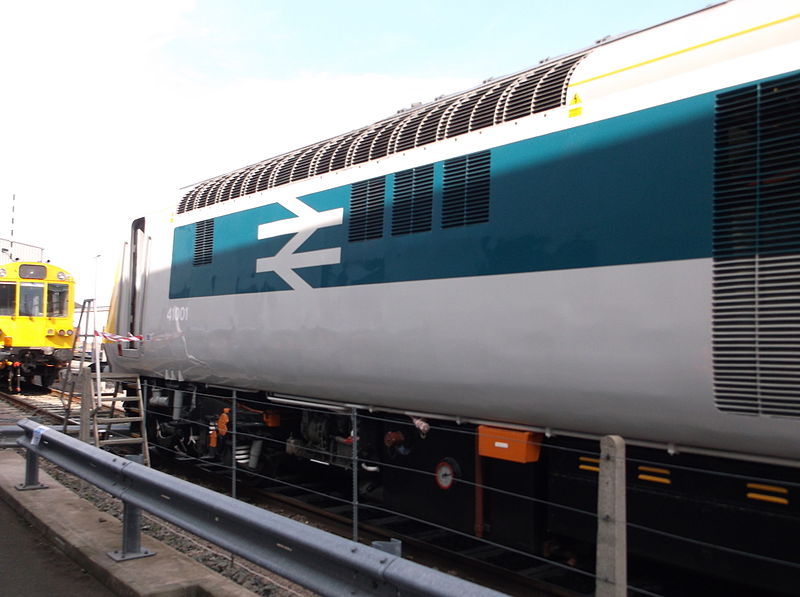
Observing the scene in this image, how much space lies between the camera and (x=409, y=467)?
6.21 m

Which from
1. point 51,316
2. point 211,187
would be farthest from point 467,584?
point 51,316

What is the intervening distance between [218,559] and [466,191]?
3.35 meters

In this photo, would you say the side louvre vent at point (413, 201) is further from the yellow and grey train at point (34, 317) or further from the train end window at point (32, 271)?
the train end window at point (32, 271)

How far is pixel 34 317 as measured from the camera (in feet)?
69.2

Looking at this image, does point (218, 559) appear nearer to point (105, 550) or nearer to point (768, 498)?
point (105, 550)

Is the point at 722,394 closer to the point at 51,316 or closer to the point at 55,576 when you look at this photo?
the point at 55,576

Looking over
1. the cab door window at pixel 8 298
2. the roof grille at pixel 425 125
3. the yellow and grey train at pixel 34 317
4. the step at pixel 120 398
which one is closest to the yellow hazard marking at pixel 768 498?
the roof grille at pixel 425 125

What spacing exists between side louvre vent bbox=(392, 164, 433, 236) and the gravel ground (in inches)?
107

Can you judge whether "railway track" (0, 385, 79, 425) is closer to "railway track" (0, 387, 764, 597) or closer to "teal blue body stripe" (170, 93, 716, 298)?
"railway track" (0, 387, 764, 597)

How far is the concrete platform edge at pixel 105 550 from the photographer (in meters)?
4.34

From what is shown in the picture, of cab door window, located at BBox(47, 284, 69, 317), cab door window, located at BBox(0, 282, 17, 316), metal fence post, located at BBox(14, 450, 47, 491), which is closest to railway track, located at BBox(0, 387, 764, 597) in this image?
metal fence post, located at BBox(14, 450, 47, 491)

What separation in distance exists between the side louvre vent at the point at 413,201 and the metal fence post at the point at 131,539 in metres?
2.82

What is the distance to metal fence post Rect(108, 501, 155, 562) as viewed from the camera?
4.93 m

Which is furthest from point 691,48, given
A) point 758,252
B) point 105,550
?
point 105,550
